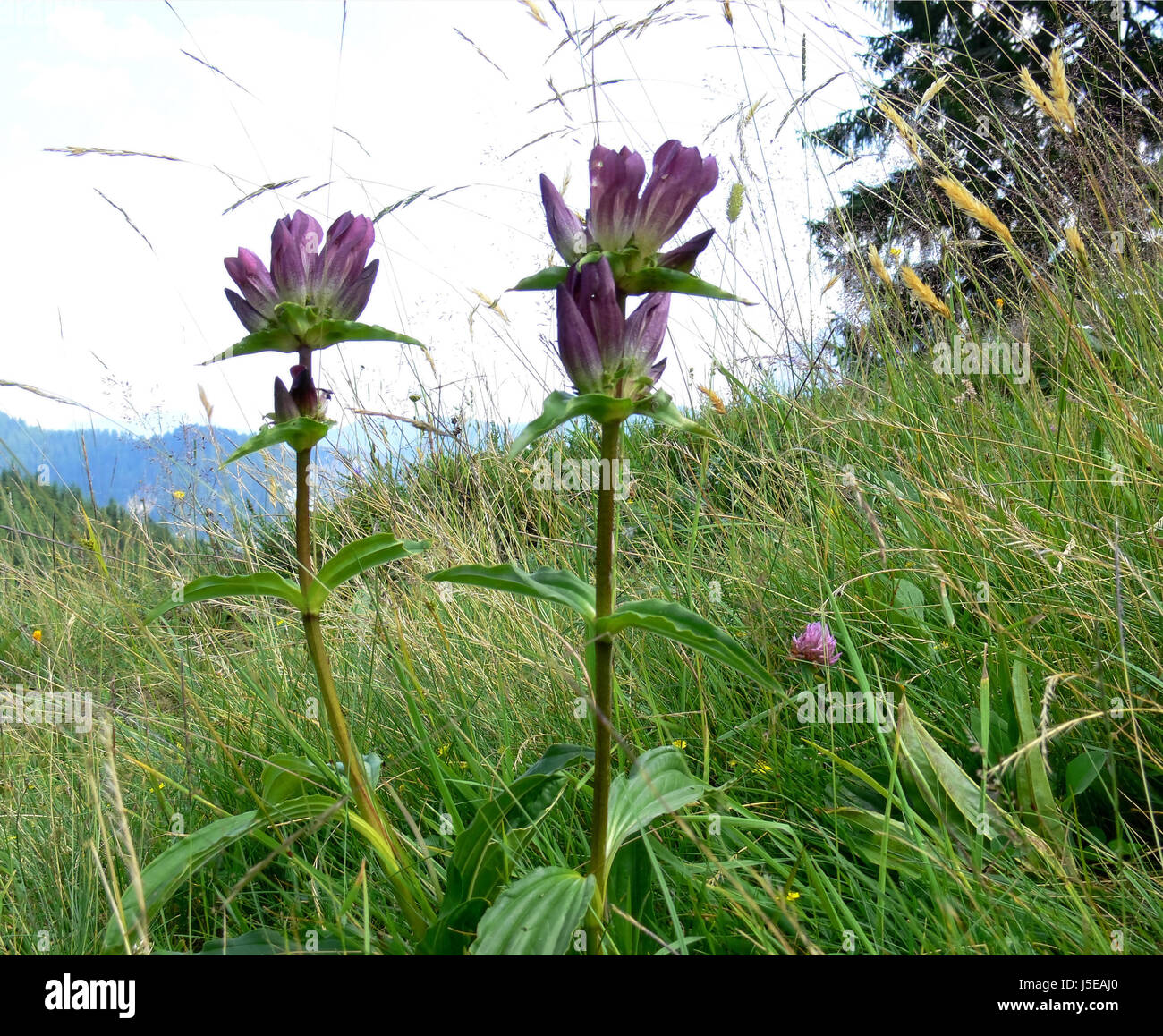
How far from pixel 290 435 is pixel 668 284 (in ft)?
1.84

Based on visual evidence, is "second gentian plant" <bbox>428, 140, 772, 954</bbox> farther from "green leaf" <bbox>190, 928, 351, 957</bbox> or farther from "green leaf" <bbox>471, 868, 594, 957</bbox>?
"green leaf" <bbox>190, 928, 351, 957</bbox>

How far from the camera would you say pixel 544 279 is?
1.09 metres

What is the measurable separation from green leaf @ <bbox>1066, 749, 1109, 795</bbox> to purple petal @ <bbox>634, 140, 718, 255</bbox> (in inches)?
42.3

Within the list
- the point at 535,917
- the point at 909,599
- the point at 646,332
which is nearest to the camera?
the point at 535,917

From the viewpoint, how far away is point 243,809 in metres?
1.79

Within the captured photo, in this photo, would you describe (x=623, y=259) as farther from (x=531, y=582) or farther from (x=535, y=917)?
(x=535, y=917)

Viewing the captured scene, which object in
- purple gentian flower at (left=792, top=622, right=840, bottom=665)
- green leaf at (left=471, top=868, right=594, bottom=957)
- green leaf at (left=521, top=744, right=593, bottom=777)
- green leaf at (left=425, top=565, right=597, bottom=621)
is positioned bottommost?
green leaf at (left=471, top=868, right=594, bottom=957)

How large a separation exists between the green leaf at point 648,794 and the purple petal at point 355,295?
79 cm

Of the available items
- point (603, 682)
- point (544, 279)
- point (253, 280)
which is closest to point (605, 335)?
point (544, 279)

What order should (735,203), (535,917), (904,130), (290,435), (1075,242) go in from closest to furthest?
(535,917) → (290,435) → (1075,242) → (904,130) → (735,203)

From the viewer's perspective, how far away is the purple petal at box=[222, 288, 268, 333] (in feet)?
3.98

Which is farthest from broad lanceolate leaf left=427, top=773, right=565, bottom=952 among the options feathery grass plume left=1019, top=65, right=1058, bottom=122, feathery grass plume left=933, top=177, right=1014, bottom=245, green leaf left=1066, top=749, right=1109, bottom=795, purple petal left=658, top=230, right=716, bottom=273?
feathery grass plume left=1019, top=65, right=1058, bottom=122

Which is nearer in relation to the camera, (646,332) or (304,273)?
(646,332)
